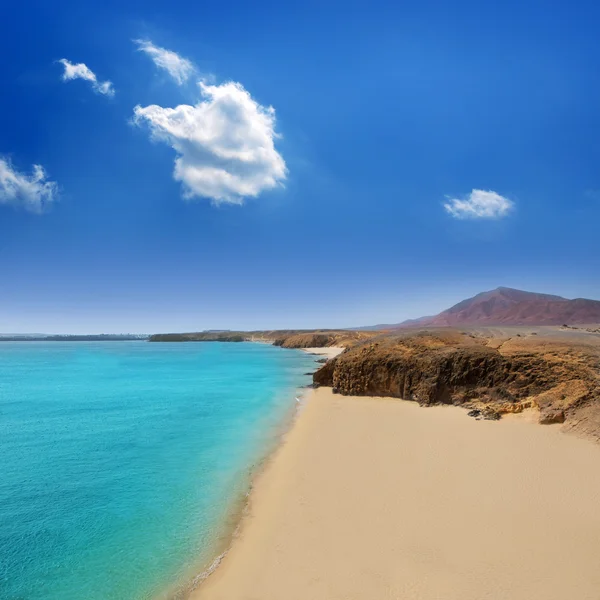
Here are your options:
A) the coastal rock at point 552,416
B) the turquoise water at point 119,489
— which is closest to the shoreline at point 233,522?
the turquoise water at point 119,489

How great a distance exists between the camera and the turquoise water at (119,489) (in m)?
7.37

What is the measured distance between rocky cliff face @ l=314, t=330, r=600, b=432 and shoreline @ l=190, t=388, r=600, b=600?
6.96ft

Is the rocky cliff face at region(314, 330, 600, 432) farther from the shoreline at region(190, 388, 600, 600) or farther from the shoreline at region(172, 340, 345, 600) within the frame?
the shoreline at region(172, 340, 345, 600)

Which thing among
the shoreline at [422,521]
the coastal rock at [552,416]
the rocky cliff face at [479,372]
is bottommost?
the shoreline at [422,521]

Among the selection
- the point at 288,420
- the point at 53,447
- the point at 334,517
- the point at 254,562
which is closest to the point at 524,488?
the point at 334,517

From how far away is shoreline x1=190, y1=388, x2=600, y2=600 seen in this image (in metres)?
6.57

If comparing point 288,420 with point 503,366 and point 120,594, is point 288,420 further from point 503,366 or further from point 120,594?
point 120,594

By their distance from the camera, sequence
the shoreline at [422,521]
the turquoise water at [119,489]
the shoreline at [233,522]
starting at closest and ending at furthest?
the shoreline at [422,521], the shoreline at [233,522], the turquoise water at [119,489]

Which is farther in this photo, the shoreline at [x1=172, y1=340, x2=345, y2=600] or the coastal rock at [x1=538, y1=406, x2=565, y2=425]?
the coastal rock at [x1=538, y1=406, x2=565, y2=425]

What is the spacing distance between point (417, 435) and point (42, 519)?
13200 mm

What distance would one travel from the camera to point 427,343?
2555cm

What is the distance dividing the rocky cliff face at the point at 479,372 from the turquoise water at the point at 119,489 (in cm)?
702

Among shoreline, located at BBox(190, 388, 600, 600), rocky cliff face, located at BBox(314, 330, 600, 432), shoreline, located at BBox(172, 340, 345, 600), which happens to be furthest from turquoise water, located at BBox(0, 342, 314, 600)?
rocky cliff face, located at BBox(314, 330, 600, 432)

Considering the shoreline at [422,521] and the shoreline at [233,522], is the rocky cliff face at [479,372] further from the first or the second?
the shoreline at [233,522]
